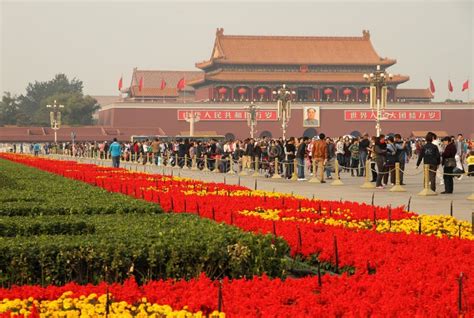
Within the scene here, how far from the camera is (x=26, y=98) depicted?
101m

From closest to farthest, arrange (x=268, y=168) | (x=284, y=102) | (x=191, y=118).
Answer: (x=268, y=168) < (x=284, y=102) < (x=191, y=118)

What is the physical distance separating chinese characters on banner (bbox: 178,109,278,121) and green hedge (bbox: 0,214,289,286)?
58151 mm

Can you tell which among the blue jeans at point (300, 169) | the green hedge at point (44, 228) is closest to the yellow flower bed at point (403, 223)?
the green hedge at point (44, 228)

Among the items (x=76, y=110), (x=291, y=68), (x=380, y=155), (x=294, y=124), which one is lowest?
(x=380, y=155)

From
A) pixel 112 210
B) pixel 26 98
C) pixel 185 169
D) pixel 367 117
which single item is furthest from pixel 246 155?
pixel 26 98

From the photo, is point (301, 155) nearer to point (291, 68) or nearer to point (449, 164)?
point (449, 164)

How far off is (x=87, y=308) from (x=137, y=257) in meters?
1.70

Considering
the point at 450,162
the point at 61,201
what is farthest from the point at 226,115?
the point at 61,201

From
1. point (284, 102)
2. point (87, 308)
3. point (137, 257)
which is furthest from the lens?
point (284, 102)

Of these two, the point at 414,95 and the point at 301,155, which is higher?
the point at 414,95

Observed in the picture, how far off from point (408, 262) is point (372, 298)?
5.39 ft

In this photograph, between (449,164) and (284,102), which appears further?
(284,102)

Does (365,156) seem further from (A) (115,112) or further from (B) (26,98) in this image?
(B) (26,98)

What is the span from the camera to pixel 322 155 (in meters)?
21.9
